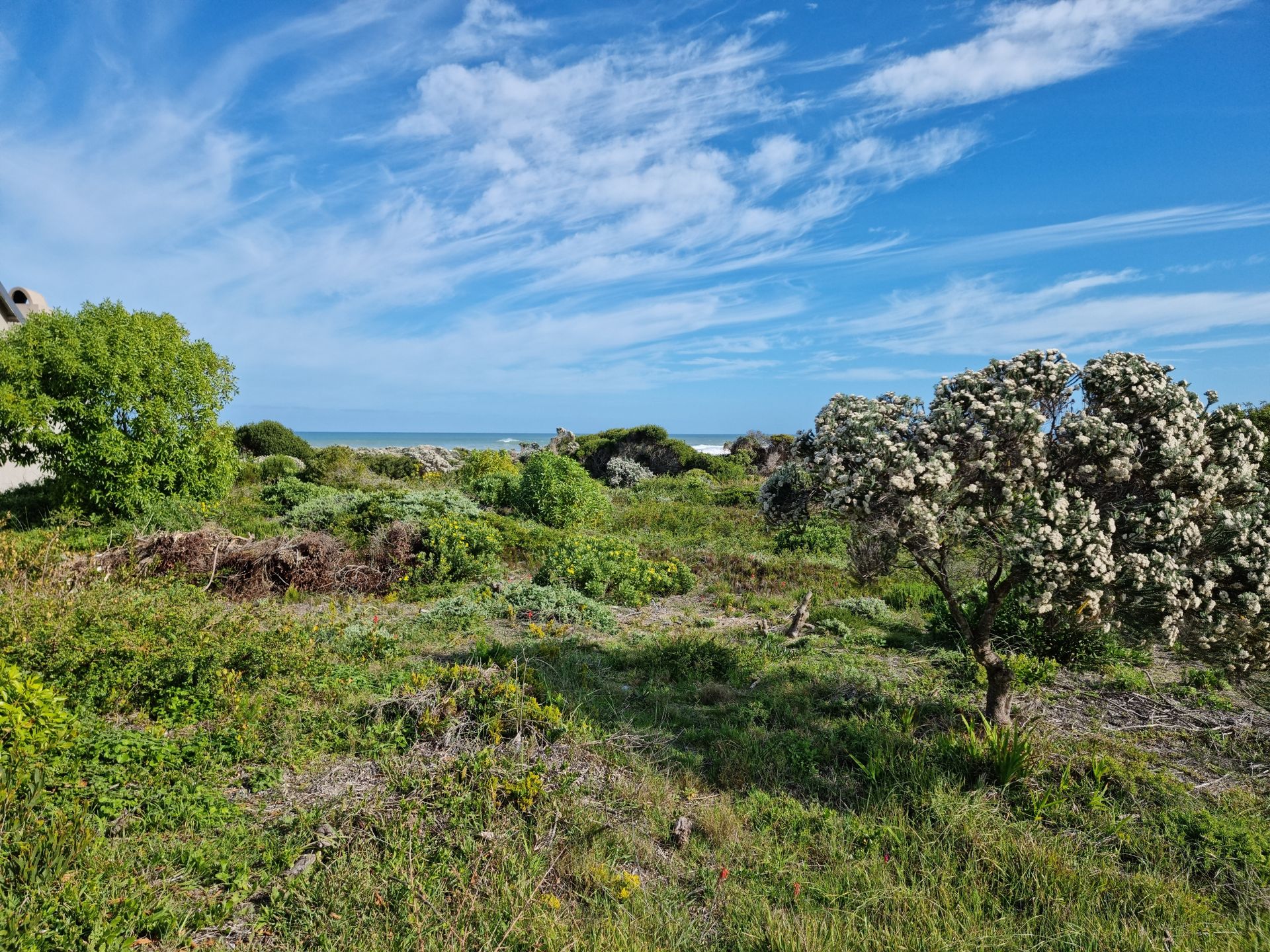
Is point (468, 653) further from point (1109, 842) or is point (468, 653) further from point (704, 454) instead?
point (704, 454)

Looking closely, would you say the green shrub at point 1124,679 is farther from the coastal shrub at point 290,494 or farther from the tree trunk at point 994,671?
the coastal shrub at point 290,494

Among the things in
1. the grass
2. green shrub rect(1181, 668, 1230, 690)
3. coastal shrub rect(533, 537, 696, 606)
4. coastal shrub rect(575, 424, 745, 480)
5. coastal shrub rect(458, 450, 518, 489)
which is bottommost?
the grass

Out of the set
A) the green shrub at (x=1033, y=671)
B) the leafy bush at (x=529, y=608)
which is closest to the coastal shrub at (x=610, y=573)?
the leafy bush at (x=529, y=608)

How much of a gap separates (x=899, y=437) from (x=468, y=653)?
5.31 metres

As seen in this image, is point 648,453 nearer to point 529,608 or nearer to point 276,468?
point 276,468

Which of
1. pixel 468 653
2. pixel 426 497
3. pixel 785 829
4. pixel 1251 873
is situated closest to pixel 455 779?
pixel 785 829

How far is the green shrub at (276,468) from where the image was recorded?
20.9 meters

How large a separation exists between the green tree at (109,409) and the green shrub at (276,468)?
6092 mm

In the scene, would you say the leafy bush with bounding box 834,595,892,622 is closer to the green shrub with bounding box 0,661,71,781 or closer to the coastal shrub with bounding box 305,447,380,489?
the green shrub with bounding box 0,661,71,781

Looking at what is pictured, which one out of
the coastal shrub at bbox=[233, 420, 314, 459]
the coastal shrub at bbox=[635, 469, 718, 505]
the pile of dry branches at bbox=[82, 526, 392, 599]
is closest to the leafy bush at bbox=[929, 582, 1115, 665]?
the pile of dry branches at bbox=[82, 526, 392, 599]

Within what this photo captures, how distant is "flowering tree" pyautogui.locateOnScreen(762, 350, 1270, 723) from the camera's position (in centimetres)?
479

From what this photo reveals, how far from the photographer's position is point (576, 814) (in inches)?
182

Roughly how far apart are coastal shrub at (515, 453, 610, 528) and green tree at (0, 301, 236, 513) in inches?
261

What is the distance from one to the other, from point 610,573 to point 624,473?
1699 cm
